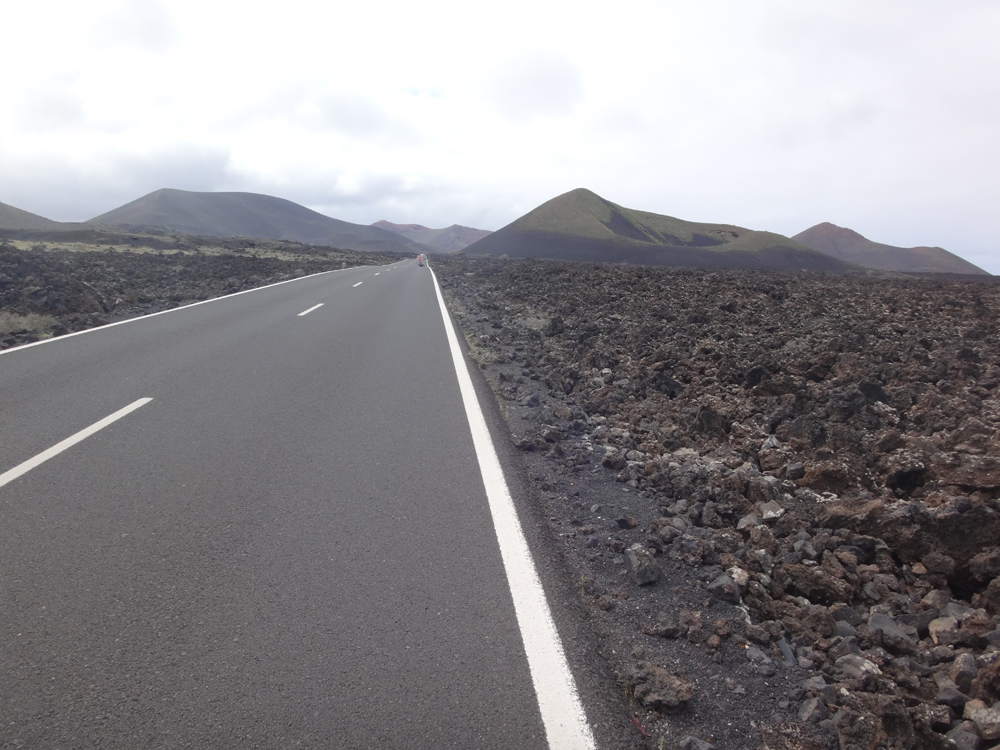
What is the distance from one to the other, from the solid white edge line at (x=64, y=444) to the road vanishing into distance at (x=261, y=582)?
0.03 m

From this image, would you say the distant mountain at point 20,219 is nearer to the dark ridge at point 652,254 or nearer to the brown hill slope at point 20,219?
the brown hill slope at point 20,219

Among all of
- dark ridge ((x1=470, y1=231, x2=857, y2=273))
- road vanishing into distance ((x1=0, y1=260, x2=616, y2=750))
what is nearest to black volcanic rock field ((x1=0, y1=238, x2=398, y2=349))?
road vanishing into distance ((x1=0, y1=260, x2=616, y2=750))

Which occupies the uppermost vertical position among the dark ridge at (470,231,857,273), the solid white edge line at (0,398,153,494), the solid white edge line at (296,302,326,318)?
the dark ridge at (470,231,857,273)

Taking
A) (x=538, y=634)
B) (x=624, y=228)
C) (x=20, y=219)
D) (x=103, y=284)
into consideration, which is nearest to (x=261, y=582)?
(x=538, y=634)

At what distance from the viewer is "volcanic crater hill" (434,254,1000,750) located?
2604 mm

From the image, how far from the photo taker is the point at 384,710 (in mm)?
2422

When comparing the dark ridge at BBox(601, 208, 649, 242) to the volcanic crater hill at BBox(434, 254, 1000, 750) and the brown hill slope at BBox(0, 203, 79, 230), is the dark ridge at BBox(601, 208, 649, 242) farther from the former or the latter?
the brown hill slope at BBox(0, 203, 79, 230)

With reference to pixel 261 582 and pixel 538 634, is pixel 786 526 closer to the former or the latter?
pixel 538 634

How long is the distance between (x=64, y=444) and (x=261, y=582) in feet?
10.3

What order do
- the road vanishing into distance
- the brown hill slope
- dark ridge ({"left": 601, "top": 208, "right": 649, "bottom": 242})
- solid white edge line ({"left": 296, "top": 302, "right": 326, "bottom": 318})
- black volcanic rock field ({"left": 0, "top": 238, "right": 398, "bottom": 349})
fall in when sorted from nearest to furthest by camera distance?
the road vanishing into distance < black volcanic rock field ({"left": 0, "top": 238, "right": 398, "bottom": 349}) < solid white edge line ({"left": 296, "top": 302, "right": 326, "bottom": 318}) < dark ridge ({"left": 601, "top": 208, "right": 649, "bottom": 242}) < the brown hill slope

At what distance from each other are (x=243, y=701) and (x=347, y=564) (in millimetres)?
1073

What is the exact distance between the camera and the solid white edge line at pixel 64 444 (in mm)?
4422

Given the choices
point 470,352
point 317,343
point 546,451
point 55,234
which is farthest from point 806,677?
point 55,234

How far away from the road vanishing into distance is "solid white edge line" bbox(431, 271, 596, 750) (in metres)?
0.01
